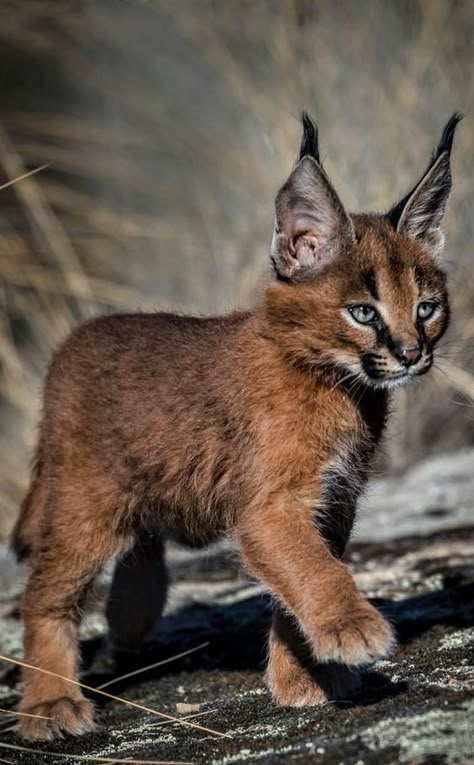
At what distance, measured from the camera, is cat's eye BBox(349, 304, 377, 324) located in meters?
4.40

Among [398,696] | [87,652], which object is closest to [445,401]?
[87,652]

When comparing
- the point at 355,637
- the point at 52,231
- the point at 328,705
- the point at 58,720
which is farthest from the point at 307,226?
the point at 52,231

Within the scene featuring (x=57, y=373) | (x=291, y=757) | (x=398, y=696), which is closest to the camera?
(x=291, y=757)

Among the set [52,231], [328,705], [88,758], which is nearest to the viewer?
[88,758]

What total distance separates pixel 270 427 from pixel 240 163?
5182 mm

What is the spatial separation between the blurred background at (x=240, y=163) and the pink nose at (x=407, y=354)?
10.3 ft

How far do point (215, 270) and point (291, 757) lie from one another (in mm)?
6412

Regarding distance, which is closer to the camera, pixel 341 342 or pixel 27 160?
pixel 341 342

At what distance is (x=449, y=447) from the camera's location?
9.05m

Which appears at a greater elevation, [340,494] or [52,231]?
[52,231]

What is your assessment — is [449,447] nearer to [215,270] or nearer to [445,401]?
[445,401]

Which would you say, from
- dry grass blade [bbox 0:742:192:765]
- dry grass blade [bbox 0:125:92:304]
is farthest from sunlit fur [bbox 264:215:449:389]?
dry grass blade [bbox 0:125:92:304]

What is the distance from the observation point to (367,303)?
174 inches

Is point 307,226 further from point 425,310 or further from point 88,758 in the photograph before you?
point 88,758
